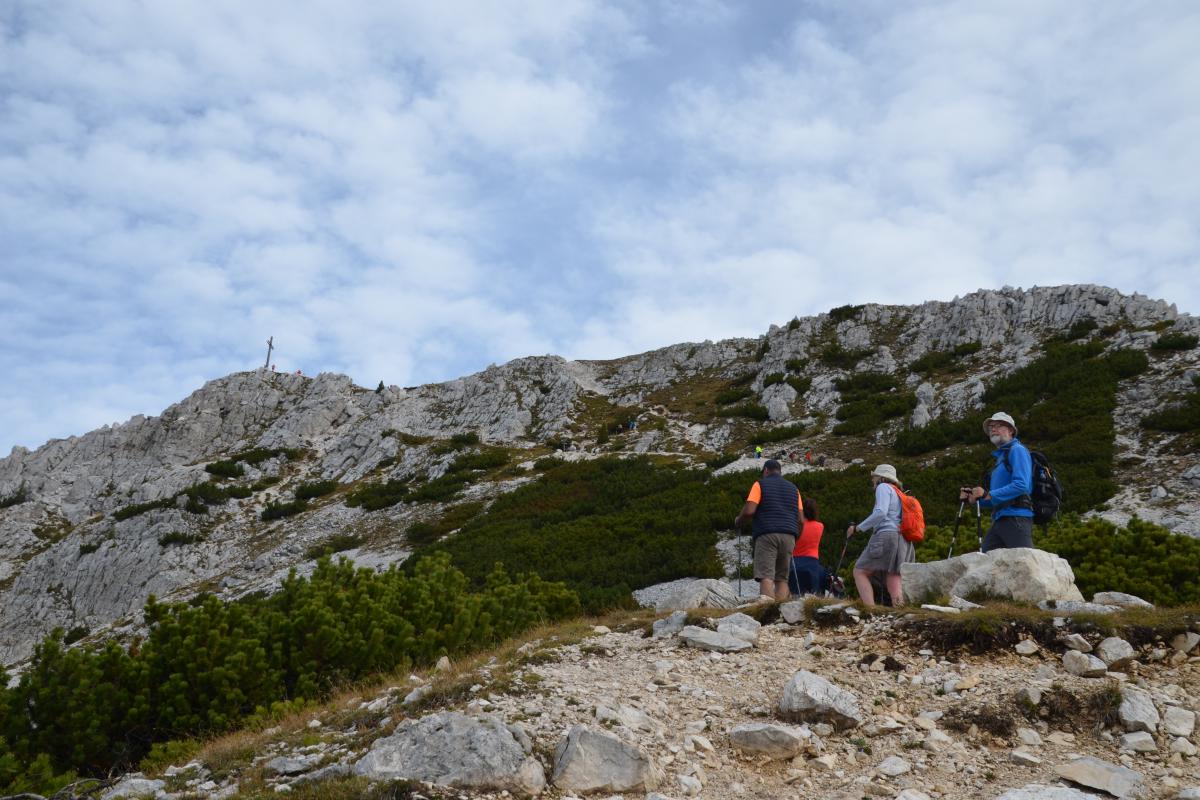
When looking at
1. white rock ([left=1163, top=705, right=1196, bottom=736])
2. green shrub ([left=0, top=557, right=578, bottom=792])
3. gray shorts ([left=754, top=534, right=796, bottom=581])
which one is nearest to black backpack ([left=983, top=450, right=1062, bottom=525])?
white rock ([left=1163, top=705, right=1196, bottom=736])

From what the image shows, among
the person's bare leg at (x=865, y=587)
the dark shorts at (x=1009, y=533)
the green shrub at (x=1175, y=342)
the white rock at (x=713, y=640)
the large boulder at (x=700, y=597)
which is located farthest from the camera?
the green shrub at (x=1175, y=342)

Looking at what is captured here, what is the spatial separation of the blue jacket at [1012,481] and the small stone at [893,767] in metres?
3.88

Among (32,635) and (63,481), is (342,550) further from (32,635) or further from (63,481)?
(63,481)

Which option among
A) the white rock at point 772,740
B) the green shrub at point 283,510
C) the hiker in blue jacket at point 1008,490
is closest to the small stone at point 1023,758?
the white rock at point 772,740

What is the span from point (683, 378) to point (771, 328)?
23.8 ft

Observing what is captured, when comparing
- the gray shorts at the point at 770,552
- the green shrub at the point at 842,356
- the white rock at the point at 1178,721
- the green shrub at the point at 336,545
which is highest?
the green shrub at the point at 842,356

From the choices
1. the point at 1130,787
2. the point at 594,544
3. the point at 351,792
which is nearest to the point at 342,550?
the point at 594,544

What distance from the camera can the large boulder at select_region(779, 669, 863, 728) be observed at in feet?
19.7

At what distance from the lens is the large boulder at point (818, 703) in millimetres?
6020

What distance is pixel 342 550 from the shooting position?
2992 centimetres

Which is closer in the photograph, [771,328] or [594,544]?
[594,544]

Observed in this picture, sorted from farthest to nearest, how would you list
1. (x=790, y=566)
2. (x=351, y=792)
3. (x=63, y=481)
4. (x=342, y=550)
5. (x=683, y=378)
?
(x=683, y=378) → (x=63, y=481) → (x=342, y=550) → (x=790, y=566) → (x=351, y=792)

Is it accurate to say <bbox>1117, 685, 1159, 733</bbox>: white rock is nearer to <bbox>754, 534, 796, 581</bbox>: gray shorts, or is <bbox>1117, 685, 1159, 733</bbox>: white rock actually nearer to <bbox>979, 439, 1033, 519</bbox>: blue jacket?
<bbox>979, 439, 1033, 519</bbox>: blue jacket

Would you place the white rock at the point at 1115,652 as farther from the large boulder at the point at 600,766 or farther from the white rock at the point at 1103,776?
the large boulder at the point at 600,766
